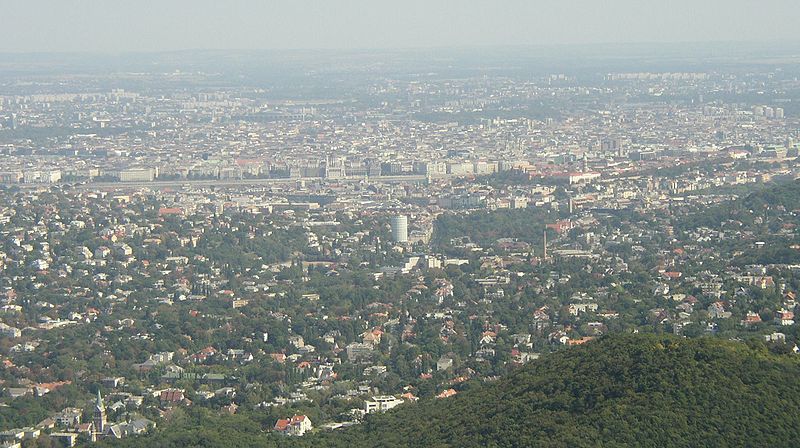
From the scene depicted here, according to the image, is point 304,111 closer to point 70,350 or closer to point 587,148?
point 587,148

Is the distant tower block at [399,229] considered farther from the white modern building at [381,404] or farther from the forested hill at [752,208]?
the white modern building at [381,404]

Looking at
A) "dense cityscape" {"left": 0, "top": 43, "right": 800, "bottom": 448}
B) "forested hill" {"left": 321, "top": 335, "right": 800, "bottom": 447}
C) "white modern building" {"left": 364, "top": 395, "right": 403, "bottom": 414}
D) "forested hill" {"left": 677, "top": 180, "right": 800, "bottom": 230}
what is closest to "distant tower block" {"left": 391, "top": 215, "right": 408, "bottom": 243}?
"dense cityscape" {"left": 0, "top": 43, "right": 800, "bottom": 448}

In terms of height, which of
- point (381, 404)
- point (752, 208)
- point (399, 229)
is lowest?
point (399, 229)

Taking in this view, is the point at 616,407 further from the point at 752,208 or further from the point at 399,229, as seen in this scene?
the point at 399,229

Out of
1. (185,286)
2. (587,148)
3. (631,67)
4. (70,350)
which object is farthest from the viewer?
(631,67)

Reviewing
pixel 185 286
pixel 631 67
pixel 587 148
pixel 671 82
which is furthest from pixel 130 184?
pixel 631 67

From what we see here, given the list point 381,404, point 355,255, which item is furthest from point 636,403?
point 355,255
